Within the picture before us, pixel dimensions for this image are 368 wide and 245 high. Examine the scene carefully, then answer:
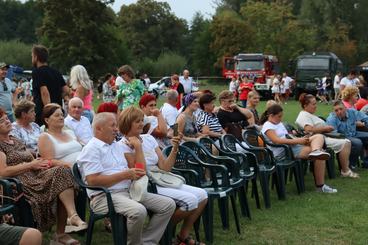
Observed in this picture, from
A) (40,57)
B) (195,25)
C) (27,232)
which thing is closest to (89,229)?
(27,232)

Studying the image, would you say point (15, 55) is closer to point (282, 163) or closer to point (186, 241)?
point (282, 163)

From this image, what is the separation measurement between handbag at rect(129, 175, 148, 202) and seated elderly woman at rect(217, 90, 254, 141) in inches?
138

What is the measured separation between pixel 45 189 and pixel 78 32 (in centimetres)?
4618

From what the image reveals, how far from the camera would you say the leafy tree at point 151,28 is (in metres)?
73.1

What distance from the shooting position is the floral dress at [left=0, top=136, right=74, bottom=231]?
4555mm

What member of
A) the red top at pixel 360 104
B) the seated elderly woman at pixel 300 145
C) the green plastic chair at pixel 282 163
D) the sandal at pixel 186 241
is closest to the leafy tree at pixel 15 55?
the red top at pixel 360 104

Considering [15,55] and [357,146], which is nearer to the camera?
[357,146]

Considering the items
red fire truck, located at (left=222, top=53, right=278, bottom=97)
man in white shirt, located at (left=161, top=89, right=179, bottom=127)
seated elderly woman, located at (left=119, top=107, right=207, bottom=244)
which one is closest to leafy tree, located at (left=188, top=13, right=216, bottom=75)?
red fire truck, located at (left=222, top=53, right=278, bottom=97)

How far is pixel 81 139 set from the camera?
19.3 feet

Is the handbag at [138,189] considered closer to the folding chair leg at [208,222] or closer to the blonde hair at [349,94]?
the folding chair leg at [208,222]

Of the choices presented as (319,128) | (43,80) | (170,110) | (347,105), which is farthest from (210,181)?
(347,105)

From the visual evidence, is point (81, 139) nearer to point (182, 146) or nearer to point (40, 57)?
point (182, 146)

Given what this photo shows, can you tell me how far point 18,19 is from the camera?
84.5m

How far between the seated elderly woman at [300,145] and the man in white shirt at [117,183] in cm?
309
